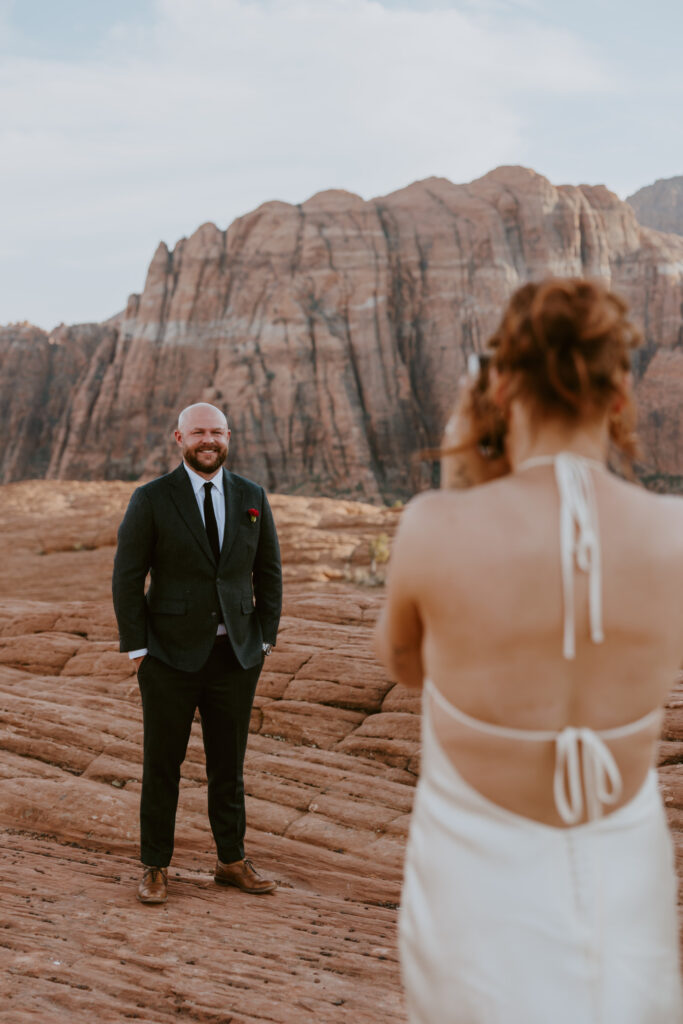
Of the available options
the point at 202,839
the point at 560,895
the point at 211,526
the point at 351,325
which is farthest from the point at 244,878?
the point at 351,325

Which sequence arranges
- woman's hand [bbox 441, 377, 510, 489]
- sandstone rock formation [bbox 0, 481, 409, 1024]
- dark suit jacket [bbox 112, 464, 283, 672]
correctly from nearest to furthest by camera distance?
Result: woman's hand [bbox 441, 377, 510, 489]
sandstone rock formation [bbox 0, 481, 409, 1024]
dark suit jacket [bbox 112, 464, 283, 672]

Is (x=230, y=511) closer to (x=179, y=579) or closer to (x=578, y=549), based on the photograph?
(x=179, y=579)

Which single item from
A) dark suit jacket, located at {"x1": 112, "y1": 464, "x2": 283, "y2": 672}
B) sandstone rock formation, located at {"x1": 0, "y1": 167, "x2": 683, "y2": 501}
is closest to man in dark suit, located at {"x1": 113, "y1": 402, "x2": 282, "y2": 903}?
dark suit jacket, located at {"x1": 112, "y1": 464, "x2": 283, "y2": 672}

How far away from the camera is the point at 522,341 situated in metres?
1.33

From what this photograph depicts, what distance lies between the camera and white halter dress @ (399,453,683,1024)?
1.32 m

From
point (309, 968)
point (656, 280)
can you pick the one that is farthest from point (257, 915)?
point (656, 280)

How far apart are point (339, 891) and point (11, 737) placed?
356cm

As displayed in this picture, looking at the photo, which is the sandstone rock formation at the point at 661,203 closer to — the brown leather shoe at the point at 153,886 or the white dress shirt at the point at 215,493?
the white dress shirt at the point at 215,493

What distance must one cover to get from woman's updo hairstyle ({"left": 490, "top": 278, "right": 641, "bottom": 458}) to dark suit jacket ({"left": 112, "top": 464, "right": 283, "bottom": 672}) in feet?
9.46

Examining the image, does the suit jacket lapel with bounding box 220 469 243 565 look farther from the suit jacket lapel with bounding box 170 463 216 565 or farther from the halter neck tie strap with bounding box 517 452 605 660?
Result: the halter neck tie strap with bounding box 517 452 605 660

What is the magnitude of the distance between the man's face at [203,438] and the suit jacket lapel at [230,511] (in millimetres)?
124

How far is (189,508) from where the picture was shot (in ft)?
13.7

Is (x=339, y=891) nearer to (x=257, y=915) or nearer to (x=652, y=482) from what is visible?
(x=257, y=915)

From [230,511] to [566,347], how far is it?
3.06 metres
